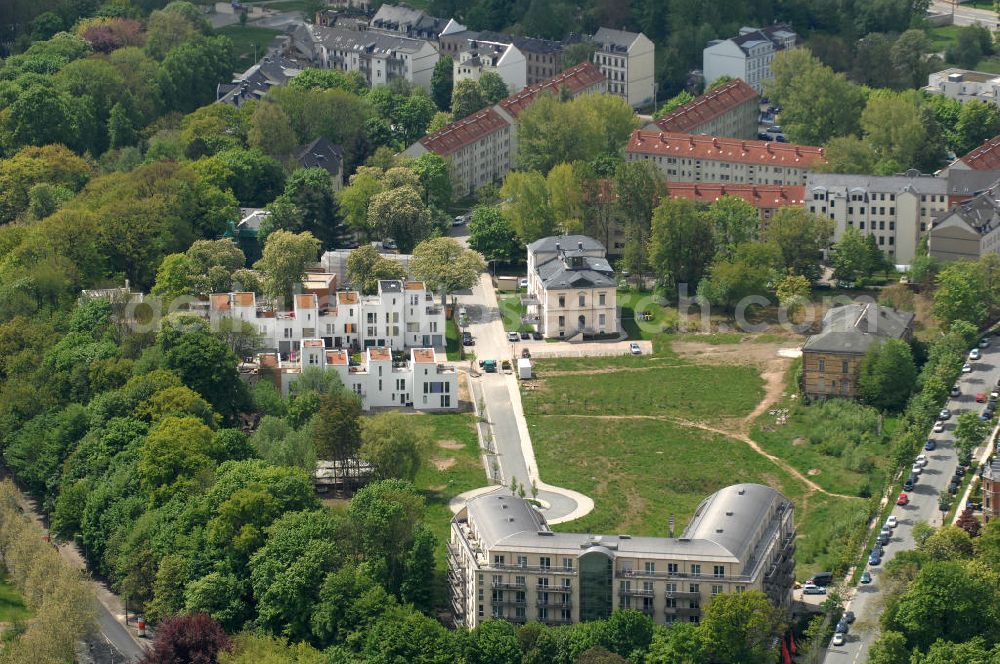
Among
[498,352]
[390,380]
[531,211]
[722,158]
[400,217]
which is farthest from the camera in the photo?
[722,158]

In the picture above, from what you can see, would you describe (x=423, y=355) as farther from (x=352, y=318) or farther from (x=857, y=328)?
(x=857, y=328)

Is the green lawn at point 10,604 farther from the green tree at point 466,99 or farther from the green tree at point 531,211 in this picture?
the green tree at point 466,99

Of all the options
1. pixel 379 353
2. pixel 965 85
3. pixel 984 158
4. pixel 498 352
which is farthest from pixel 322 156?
pixel 965 85

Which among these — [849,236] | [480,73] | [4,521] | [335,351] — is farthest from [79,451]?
[480,73]

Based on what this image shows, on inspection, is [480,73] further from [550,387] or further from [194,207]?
[550,387]

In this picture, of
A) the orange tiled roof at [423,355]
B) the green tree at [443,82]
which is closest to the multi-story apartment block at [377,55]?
the green tree at [443,82]

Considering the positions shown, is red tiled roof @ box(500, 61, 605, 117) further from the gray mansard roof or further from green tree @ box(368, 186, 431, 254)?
the gray mansard roof
